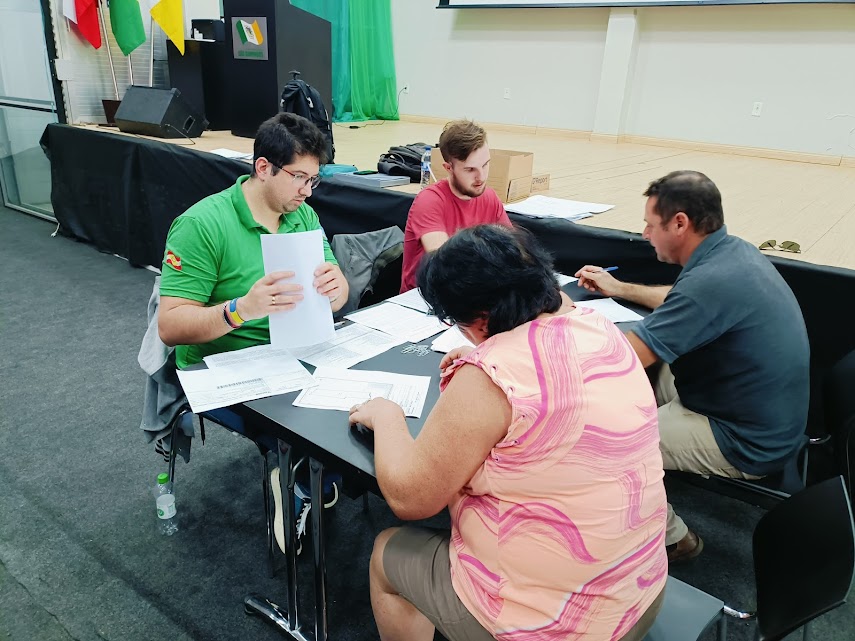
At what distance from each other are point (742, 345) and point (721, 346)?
0.05 meters

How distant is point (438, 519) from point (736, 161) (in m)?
3.93

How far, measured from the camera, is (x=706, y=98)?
4.90 m

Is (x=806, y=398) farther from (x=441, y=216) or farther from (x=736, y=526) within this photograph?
(x=441, y=216)

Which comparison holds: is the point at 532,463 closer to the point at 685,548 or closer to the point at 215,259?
the point at 215,259

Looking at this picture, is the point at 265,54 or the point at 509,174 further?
the point at 265,54

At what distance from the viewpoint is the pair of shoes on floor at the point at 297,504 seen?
1.44m

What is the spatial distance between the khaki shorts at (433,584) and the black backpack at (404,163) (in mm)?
2297

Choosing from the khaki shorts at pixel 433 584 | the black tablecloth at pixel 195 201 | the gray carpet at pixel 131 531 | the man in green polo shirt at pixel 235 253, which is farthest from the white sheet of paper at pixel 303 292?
the black tablecloth at pixel 195 201

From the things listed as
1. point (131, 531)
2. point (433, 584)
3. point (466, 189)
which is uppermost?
point (466, 189)

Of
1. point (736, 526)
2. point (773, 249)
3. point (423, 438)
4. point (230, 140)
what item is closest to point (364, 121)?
point (230, 140)

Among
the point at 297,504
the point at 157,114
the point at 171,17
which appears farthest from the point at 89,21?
the point at 297,504

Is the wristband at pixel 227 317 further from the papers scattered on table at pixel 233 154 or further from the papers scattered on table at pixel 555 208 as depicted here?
the papers scattered on table at pixel 233 154

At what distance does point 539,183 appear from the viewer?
9.80ft

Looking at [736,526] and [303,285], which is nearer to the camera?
[303,285]
